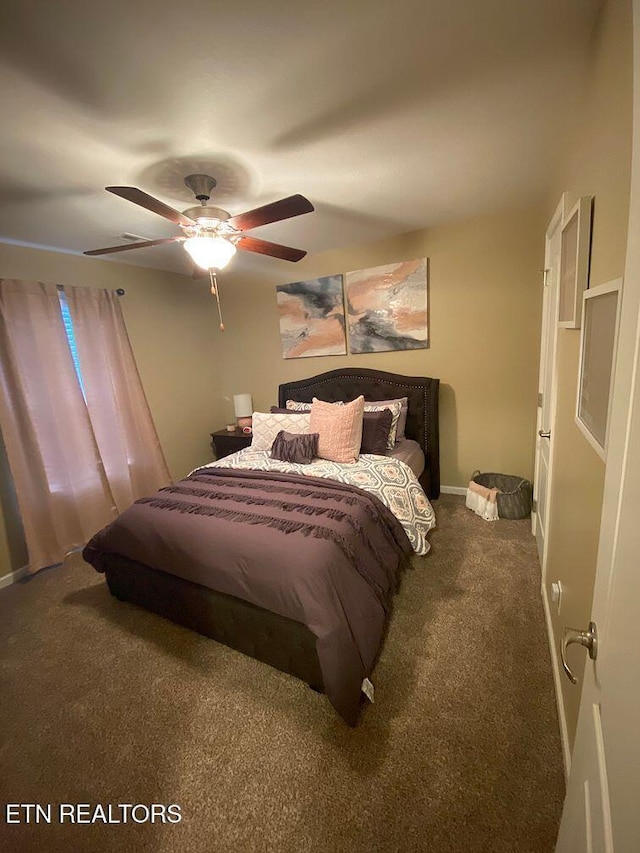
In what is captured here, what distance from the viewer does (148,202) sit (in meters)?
1.42

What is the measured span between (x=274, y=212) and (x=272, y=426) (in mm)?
1758

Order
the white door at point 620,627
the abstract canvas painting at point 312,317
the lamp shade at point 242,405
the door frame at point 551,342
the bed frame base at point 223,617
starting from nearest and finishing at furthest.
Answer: the white door at point 620,627
the bed frame base at point 223,617
the door frame at point 551,342
the abstract canvas painting at point 312,317
the lamp shade at point 242,405

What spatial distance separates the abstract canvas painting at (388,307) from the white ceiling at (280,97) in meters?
0.89

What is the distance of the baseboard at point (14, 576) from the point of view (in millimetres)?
2535

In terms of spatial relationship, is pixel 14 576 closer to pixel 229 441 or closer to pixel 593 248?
pixel 229 441

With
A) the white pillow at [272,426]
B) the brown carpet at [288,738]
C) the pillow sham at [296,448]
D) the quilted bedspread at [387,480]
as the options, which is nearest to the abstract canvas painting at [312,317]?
the white pillow at [272,426]

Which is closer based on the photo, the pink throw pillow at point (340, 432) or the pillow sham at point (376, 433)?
the pink throw pillow at point (340, 432)

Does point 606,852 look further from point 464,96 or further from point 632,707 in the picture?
point 464,96

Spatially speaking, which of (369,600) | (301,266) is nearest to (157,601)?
(369,600)

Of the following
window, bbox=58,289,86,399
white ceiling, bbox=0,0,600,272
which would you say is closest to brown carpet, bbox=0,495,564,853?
window, bbox=58,289,86,399

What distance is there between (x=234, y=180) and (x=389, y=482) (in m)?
2.01

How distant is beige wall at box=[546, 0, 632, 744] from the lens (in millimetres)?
886

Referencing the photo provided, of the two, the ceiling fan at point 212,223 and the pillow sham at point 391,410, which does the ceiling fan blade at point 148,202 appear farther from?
the pillow sham at point 391,410

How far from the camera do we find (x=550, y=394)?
6.71ft
